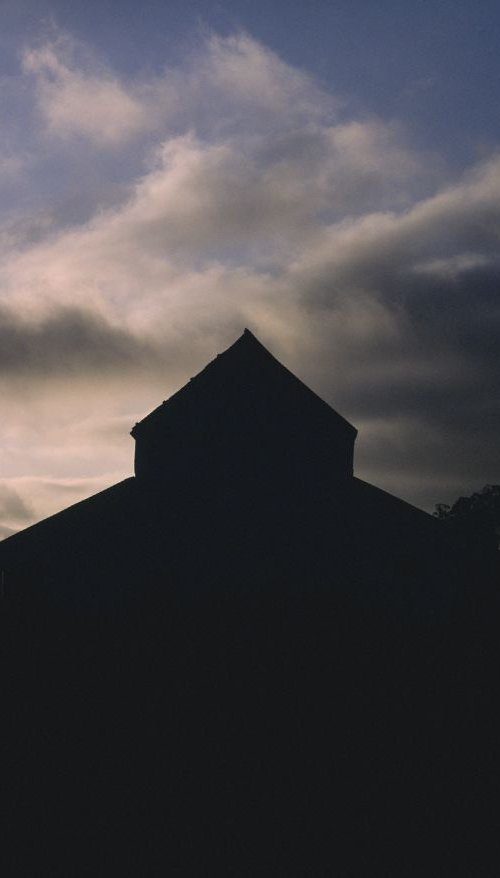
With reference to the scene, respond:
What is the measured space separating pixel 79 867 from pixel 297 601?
19.8 feet

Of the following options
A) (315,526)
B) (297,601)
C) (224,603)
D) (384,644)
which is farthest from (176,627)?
(315,526)

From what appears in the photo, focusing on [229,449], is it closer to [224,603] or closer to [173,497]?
[173,497]

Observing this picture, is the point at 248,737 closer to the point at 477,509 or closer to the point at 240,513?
the point at 240,513

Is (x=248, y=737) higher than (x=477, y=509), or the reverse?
(x=477, y=509)

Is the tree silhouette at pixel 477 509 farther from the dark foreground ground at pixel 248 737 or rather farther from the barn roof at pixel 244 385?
the dark foreground ground at pixel 248 737

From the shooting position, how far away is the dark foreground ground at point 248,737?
10828 mm

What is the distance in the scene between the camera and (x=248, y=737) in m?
Result: 12.3

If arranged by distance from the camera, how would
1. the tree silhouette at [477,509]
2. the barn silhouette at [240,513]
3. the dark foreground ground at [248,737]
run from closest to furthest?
the dark foreground ground at [248,737] → the barn silhouette at [240,513] → the tree silhouette at [477,509]

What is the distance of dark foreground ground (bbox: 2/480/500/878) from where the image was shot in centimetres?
1083

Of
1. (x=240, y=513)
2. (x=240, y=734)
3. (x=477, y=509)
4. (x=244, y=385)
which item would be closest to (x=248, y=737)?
(x=240, y=734)

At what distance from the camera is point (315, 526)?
31750mm

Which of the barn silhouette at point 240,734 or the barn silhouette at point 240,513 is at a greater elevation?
the barn silhouette at point 240,513

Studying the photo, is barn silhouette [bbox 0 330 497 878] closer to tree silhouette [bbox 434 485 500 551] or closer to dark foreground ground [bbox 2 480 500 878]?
dark foreground ground [bbox 2 480 500 878]

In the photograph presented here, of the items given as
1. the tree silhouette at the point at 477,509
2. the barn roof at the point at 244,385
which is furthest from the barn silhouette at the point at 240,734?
the tree silhouette at the point at 477,509
